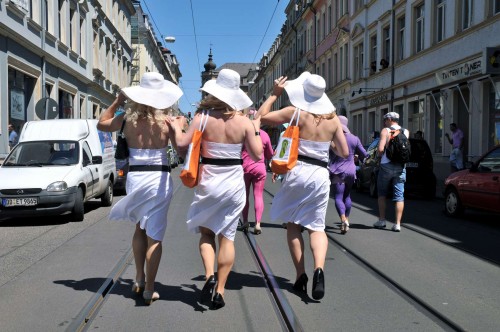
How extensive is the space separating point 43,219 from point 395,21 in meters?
20.3

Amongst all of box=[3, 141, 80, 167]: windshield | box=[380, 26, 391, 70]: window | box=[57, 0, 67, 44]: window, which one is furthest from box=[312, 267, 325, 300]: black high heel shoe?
box=[380, 26, 391, 70]: window

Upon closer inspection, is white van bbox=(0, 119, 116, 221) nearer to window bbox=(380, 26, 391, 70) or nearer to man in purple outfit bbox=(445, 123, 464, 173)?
man in purple outfit bbox=(445, 123, 464, 173)

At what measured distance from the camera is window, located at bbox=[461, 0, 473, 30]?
18.2 meters

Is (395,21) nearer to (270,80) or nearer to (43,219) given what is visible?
(43,219)

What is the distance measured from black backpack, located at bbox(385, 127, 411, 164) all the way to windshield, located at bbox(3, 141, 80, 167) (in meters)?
5.89

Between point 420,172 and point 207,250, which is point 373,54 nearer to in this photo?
point 420,172

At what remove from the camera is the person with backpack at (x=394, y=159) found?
838 centimetres

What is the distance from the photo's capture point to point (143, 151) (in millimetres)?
4480

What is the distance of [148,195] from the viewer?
14.6ft

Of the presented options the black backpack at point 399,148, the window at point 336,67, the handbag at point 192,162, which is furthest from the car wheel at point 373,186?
the window at point 336,67

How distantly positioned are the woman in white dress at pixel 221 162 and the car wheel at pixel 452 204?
726cm

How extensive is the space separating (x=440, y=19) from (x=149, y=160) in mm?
19257

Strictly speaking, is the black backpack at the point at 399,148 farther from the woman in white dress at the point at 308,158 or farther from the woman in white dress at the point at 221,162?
the woman in white dress at the point at 221,162

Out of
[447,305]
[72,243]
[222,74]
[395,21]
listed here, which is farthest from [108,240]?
[395,21]
